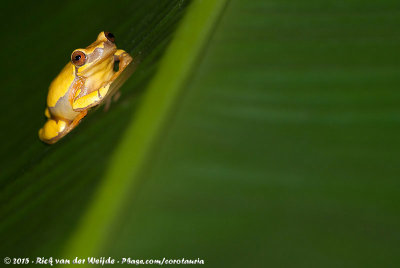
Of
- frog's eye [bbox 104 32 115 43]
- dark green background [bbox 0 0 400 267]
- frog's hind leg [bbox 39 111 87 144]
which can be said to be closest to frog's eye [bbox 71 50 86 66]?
frog's eye [bbox 104 32 115 43]

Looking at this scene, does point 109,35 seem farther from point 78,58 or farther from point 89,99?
point 89,99

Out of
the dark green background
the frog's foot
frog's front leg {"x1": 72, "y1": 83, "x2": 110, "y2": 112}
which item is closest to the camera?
the dark green background

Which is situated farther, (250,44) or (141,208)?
(250,44)

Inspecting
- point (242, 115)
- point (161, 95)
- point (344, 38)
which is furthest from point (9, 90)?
point (344, 38)

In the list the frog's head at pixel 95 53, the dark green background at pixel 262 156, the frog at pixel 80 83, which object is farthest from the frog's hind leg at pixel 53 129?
the dark green background at pixel 262 156

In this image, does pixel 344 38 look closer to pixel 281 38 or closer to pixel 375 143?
pixel 281 38

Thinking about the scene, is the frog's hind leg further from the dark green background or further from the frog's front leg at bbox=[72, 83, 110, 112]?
the dark green background

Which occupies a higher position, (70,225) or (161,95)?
(161,95)

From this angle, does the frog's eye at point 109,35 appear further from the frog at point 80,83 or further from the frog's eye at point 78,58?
the frog's eye at point 78,58
